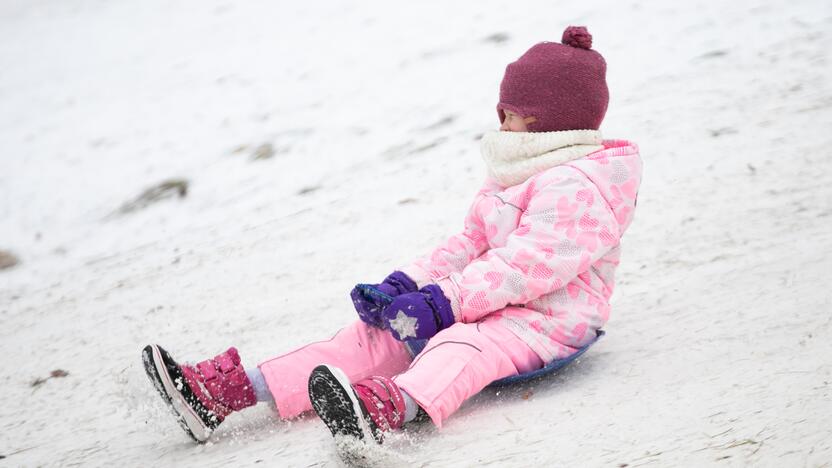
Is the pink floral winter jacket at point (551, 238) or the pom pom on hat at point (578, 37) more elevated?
the pom pom on hat at point (578, 37)

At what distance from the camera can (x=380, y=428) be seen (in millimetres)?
1920

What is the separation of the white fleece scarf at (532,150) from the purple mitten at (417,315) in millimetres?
499

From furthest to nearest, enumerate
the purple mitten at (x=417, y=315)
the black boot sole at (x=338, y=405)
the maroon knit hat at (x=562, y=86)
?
the maroon knit hat at (x=562, y=86) < the purple mitten at (x=417, y=315) < the black boot sole at (x=338, y=405)

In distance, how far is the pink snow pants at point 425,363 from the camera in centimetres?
206

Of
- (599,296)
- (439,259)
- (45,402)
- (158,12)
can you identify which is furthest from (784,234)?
(158,12)

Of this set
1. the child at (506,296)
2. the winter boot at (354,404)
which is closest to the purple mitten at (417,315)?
the child at (506,296)

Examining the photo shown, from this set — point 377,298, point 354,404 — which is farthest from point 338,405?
point 377,298

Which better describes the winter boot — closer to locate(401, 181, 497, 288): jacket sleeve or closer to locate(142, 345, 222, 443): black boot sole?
locate(142, 345, 222, 443): black boot sole

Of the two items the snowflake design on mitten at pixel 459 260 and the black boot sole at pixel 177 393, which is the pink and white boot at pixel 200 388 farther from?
the snowflake design on mitten at pixel 459 260

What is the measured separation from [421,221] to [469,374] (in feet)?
6.47

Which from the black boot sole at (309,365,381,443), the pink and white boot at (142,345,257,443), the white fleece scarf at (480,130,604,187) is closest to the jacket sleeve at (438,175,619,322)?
the white fleece scarf at (480,130,604,187)

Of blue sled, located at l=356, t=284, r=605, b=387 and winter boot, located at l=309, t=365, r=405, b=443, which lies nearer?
winter boot, located at l=309, t=365, r=405, b=443

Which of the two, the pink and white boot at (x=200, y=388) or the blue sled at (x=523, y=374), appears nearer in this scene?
the pink and white boot at (x=200, y=388)

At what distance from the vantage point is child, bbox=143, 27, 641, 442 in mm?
2115
